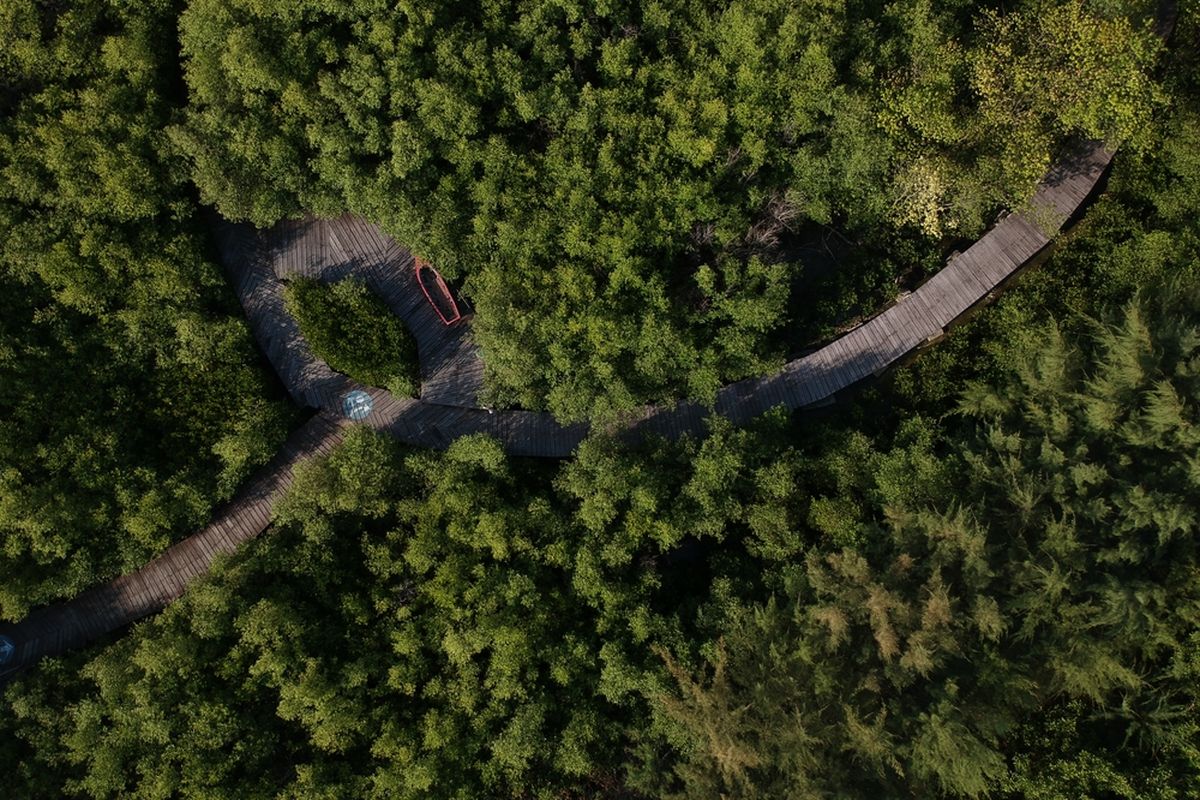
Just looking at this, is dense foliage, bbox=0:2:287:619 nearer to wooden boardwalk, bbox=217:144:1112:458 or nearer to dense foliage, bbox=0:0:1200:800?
dense foliage, bbox=0:0:1200:800

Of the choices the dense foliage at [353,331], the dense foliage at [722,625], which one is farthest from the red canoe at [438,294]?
the dense foliage at [722,625]

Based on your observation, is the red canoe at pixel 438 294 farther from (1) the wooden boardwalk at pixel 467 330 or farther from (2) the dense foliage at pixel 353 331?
(2) the dense foliage at pixel 353 331

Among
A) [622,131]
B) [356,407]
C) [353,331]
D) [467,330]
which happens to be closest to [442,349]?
[467,330]

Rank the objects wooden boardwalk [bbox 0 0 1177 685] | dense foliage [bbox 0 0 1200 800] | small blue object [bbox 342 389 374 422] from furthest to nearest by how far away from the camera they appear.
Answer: small blue object [bbox 342 389 374 422] → wooden boardwalk [bbox 0 0 1177 685] → dense foliage [bbox 0 0 1200 800]

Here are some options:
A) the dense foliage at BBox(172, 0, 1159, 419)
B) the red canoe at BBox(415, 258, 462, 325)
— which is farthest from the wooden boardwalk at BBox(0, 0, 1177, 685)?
the dense foliage at BBox(172, 0, 1159, 419)

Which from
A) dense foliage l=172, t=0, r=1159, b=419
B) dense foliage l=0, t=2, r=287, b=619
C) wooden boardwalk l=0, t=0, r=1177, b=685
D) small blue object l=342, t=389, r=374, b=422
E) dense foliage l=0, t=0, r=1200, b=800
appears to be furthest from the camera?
small blue object l=342, t=389, r=374, b=422

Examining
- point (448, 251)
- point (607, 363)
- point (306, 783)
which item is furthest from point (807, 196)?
point (306, 783)
